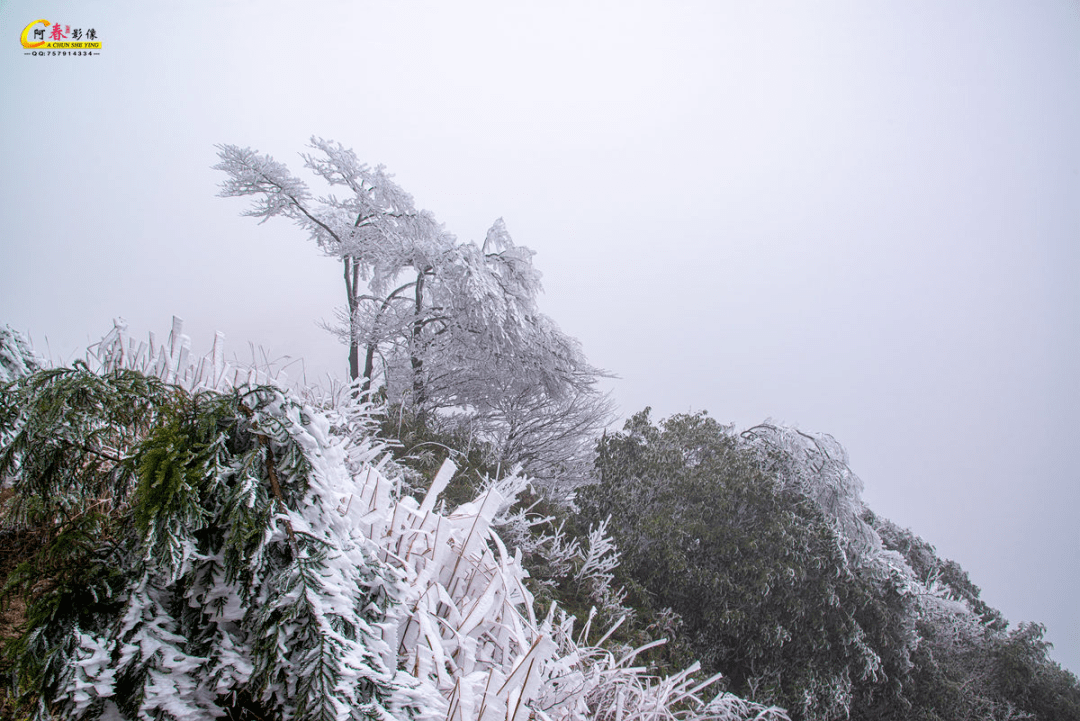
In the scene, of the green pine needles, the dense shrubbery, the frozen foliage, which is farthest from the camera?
the dense shrubbery

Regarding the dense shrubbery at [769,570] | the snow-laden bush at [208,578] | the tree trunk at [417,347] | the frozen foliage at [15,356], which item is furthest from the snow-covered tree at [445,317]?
the snow-laden bush at [208,578]

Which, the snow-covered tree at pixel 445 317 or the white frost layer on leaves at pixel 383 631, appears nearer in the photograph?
the white frost layer on leaves at pixel 383 631

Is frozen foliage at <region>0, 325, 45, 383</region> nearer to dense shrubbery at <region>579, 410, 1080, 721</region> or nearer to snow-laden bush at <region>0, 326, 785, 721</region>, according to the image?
snow-laden bush at <region>0, 326, 785, 721</region>

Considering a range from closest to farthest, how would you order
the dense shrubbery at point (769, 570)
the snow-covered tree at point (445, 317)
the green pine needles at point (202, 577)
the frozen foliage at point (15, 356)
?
1. the green pine needles at point (202, 577)
2. the frozen foliage at point (15, 356)
3. the dense shrubbery at point (769, 570)
4. the snow-covered tree at point (445, 317)

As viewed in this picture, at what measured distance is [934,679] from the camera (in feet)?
19.3

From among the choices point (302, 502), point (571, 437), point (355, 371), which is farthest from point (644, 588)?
point (355, 371)

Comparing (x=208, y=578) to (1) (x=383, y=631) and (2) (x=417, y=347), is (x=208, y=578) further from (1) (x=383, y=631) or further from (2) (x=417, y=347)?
(2) (x=417, y=347)

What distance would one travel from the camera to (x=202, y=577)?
A: 2.93 feet

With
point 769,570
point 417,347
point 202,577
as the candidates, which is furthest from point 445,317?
point 202,577

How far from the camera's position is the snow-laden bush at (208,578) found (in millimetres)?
819

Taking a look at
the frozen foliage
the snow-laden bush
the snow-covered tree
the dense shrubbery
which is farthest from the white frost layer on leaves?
the snow-covered tree

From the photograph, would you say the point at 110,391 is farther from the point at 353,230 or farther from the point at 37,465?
the point at 353,230

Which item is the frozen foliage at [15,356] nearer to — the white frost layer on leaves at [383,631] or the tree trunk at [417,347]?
the white frost layer on leaves at [383,631]

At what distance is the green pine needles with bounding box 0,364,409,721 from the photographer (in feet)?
2.68
